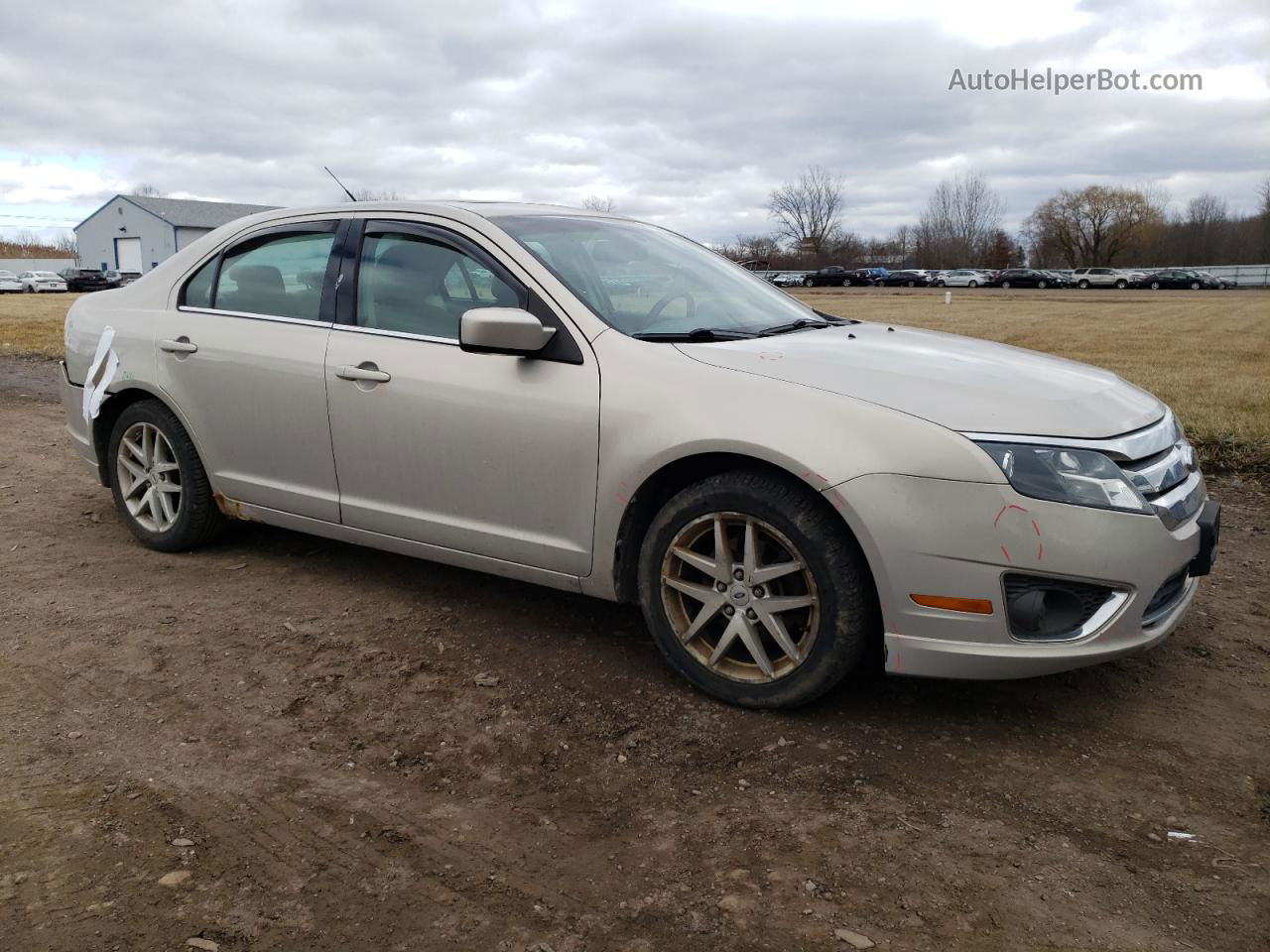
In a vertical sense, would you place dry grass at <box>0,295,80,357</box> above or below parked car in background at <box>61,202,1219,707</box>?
below

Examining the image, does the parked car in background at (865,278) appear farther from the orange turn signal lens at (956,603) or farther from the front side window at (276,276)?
the orange turn signal lens at (956,603)

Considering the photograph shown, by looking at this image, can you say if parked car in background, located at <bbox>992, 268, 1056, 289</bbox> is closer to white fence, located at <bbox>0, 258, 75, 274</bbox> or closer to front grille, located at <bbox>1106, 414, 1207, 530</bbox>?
white fence, located at <bbox>0, 258, 75, 274</bbox>

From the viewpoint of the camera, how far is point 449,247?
4062mm

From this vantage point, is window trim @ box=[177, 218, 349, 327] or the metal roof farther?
the metal roof

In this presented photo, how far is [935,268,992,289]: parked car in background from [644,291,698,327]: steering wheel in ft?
221

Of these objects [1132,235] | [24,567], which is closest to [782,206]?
[1132,235]

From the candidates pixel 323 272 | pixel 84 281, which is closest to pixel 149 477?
pixel 323 272

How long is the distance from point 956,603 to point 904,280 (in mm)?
69272

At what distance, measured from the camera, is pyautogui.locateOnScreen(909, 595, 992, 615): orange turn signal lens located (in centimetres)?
300

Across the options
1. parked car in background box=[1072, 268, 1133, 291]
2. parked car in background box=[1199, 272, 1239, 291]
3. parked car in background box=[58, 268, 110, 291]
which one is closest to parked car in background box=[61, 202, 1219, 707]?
parked car in background box=[58, 268, 110, 291]

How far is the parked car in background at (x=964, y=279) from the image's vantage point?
224 feet

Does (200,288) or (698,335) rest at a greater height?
(200,288)

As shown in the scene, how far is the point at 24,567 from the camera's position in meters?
Result: 4.93

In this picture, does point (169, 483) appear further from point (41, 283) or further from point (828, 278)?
point (828, 278)
